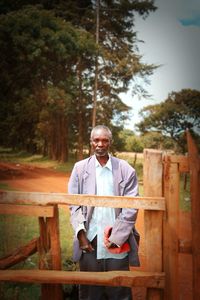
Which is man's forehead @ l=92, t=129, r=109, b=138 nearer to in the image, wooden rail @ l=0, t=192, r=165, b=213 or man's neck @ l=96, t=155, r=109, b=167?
man's neck @ l=96, t=155, r=109, b=167

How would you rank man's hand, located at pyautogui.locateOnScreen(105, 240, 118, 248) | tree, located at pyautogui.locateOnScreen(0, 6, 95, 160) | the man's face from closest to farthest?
man's hand, located at pyautogui.locateOnScreen(105, 240, 118, 248)
the man's face
tree, located at pyautogui.locateOnScreen(0, 6, 95, 160)

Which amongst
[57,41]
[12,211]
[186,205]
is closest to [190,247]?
[12,211]

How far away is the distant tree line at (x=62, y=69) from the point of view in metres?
12.4

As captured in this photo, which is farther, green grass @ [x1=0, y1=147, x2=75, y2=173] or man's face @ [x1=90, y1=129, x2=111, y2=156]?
green grass @ [x1=0, y1=147, x2=75, y2=173]

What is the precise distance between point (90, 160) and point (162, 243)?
0.70m

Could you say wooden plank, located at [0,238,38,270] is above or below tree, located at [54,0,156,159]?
below

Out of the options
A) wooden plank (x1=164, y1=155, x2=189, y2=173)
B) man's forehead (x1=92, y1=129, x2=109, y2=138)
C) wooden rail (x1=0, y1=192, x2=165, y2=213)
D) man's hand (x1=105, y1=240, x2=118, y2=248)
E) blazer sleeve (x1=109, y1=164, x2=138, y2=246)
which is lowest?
man's hand (x1=105, y1=240, x2=118, y2=248)

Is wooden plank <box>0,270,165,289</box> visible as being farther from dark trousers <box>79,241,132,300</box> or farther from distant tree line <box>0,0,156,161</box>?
distant tree line <box>0,0,156,161</box>

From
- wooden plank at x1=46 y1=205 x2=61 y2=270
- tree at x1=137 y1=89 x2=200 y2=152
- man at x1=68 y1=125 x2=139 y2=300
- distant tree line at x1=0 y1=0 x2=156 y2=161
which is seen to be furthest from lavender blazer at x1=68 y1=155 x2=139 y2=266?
tree at x1=137 y1=89 x2=200 y2=152

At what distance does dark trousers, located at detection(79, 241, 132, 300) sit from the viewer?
2.26 m

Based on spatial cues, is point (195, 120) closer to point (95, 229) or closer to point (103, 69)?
point (103, 69)

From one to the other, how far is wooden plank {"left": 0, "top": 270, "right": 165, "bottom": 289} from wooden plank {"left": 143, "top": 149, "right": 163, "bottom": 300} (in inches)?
2.6

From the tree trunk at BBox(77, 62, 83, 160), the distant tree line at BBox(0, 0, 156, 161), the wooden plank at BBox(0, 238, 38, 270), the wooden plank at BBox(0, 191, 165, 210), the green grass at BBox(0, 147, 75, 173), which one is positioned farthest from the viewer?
the tree trunk at BBox(77, 62, 83, 160)

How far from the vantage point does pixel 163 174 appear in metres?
2.00
